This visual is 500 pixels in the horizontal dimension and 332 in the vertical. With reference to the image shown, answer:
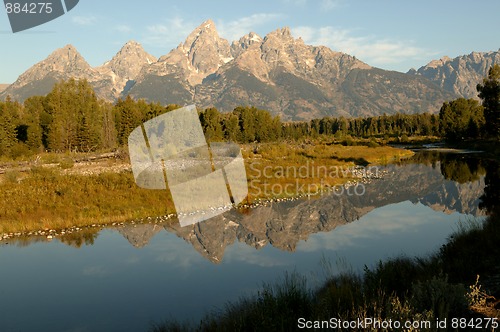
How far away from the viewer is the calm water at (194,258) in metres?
12.4

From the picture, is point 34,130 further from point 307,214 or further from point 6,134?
point 307,214

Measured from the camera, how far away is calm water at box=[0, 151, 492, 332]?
40.5ft

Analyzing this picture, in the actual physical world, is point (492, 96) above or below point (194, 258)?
above

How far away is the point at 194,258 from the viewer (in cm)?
1777

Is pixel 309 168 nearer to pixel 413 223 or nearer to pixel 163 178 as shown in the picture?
pixel 163 178

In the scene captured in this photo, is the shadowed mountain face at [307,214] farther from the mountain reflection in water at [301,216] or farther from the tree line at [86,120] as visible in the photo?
the tree line at [86,120]

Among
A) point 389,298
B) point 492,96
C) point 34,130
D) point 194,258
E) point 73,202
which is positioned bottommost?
point 194,258

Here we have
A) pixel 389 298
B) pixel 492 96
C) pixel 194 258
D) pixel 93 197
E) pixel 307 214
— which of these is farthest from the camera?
pixel 492 96

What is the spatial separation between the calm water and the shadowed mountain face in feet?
0.26

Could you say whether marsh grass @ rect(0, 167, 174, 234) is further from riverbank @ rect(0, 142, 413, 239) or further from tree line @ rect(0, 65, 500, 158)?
tree line @ rect(0, 65, 500, 158)

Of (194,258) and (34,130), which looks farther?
(34,130)

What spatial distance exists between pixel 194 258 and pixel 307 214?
11150 mm

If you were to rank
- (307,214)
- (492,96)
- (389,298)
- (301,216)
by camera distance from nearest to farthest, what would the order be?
(389,298), (301,216), (307,214), (492,96)

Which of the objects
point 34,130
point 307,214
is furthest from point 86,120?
point 307,214
